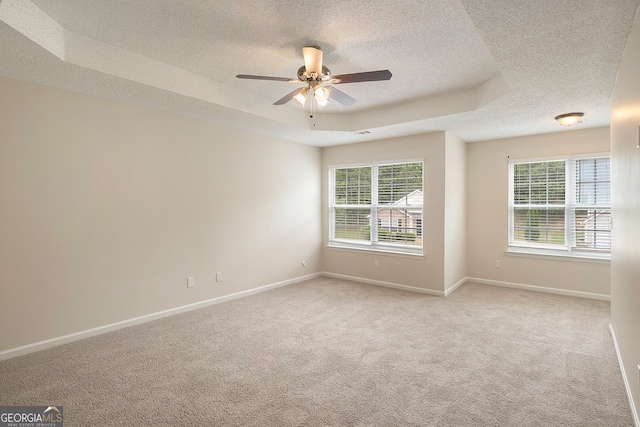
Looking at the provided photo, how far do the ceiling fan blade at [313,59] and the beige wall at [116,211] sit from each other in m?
2.14

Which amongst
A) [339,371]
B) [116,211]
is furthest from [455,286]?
[116,211]

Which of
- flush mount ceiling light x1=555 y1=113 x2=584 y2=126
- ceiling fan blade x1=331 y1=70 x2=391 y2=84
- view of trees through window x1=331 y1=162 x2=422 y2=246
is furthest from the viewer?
view of trees through window x1=331 y1=162 x2=422 y2=246

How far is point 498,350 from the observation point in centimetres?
308

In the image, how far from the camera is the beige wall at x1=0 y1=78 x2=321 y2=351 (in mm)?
2979

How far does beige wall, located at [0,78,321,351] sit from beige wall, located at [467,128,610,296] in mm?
3454

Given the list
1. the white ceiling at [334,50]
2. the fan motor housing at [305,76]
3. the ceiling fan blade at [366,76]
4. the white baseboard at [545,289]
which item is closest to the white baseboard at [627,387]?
the white baseboard at [545,289]

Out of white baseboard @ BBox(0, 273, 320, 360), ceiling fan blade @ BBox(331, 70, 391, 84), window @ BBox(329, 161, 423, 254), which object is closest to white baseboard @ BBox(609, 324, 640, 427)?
window @ BBox(329, 161, 423, 254)

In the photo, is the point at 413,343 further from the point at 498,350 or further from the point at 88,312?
the point at 88,312

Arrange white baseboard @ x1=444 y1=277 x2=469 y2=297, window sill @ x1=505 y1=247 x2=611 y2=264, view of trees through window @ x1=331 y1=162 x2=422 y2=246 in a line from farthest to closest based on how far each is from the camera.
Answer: view of trees through window @ x1=331 y1=162 x2=422 y2=246 → white baseboard @ x1=444 y1=277 x2=469 y2=297 → window sill @ x1=505 y1=247 x2=611 y2=264

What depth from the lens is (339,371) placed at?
269 centimetres

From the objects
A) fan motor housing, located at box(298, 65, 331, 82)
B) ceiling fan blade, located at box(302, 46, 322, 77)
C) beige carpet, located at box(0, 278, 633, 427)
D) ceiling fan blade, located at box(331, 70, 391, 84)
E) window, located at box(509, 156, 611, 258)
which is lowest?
beige carpet, located at box(0, 278, 633, 427)

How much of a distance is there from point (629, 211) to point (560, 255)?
3214 millimetres

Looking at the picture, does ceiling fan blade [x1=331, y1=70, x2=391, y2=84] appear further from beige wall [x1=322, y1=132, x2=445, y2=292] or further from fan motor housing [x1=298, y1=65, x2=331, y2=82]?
beige wall [x1=322, y1=132, x2=445, y2=292]

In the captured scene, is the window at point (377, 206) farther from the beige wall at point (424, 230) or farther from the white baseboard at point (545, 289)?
the white baseboard at point (545, 289)
